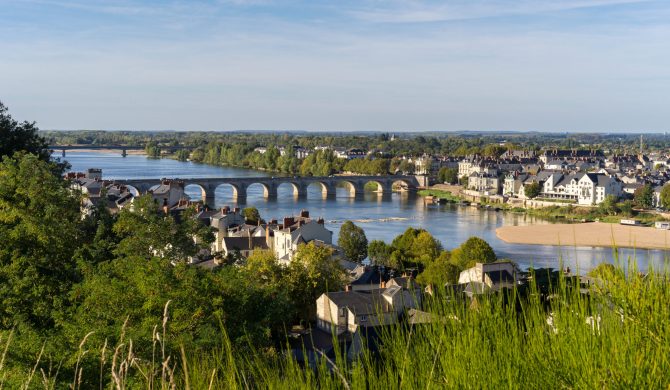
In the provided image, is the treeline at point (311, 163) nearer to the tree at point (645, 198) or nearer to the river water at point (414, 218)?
the river water at point (414, 218)

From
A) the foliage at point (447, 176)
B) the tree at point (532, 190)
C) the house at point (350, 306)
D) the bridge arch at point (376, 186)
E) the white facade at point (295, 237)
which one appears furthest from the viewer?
the foliage at point (447, 176)

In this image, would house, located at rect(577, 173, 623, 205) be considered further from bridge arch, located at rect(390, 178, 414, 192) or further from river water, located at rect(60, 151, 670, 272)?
bridge arch, located at rect(390, 178, 414, 192)

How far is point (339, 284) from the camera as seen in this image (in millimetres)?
13727

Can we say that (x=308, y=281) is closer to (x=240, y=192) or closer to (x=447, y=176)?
(x=240, y=192)

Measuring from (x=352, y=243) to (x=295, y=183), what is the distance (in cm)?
2458

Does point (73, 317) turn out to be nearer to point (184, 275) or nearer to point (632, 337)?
point (184, 275)

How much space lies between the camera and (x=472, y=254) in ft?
57.1

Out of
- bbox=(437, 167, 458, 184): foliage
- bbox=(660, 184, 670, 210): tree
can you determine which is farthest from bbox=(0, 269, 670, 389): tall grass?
bbox=(437, 167, 458, 184): foliage

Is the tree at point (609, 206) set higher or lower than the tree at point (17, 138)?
lower

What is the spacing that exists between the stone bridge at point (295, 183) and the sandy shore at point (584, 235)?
15564 millimetres

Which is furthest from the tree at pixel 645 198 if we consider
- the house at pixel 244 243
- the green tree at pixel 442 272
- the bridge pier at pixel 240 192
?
the house at pixel 244 243

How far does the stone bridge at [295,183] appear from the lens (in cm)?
3919

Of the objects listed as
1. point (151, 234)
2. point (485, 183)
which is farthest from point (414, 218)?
point (151, 234)

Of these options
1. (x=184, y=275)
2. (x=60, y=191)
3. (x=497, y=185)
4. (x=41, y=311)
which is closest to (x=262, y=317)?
(x=184, y=275)
